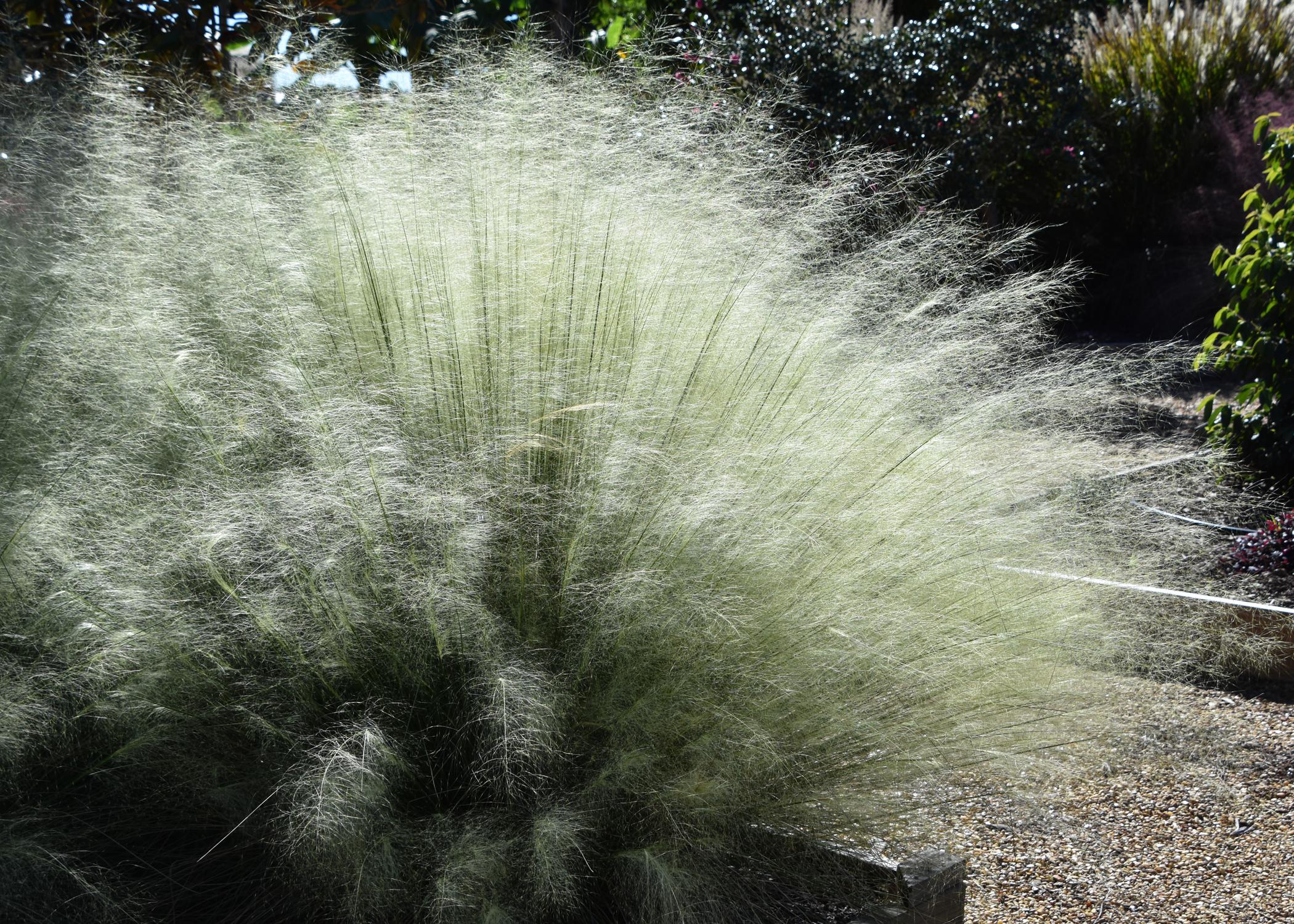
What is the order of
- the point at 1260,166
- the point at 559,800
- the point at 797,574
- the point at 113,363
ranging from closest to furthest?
the point at 559,800, the point at 797,574, the point at 113,363, the point at 1260,166

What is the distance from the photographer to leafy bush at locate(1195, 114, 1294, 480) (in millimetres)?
3818

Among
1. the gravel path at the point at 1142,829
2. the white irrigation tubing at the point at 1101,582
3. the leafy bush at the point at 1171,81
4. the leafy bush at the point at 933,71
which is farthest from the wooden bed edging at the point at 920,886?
the leafy bush at the point at 1171,81

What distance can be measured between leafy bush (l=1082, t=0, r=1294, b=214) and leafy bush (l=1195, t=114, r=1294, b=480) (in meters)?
3.29

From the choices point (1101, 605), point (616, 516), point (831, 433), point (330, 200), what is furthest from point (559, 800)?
point (330, 200)

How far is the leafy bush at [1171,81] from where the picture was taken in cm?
715

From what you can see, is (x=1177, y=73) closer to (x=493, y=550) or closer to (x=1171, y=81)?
(x=1171, y=81)

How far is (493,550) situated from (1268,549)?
2.93 meters

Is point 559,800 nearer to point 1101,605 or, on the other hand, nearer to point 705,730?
point 705,730

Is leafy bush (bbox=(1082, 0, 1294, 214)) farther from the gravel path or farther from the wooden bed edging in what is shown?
the wooden bed edging

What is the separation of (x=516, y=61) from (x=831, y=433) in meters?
1.20

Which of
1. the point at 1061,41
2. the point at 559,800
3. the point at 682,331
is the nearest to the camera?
the point at 559,800

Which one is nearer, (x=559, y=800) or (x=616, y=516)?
(x=559, y=800)

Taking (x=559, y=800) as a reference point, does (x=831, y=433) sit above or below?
above

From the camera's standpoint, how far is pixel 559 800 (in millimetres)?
1401
